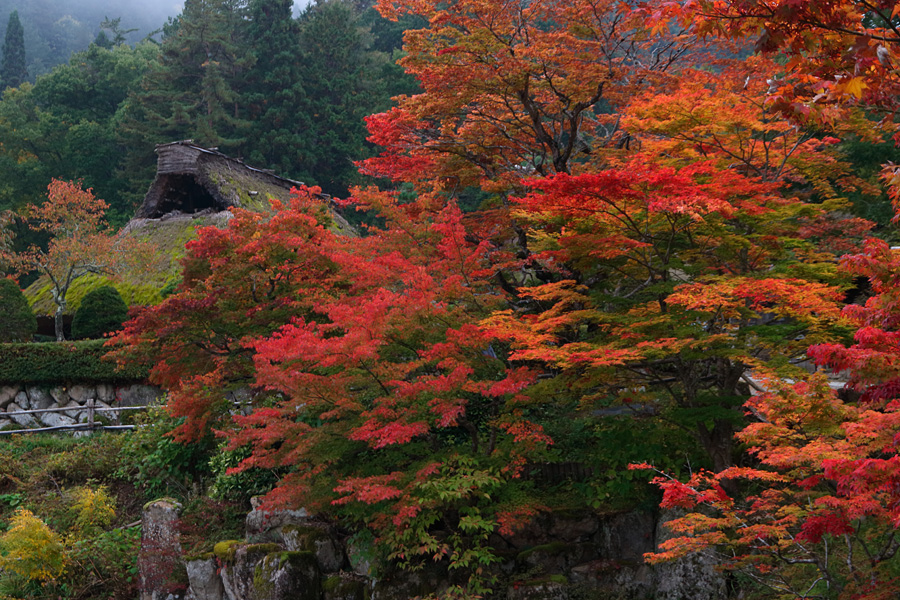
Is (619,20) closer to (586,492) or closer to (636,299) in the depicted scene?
(636,299)

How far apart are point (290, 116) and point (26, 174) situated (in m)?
11.2

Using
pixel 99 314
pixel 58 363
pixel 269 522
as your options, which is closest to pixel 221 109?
pixel 99 314

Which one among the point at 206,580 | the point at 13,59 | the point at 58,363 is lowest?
the point at 206,580

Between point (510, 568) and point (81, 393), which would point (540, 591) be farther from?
point (81, 393)

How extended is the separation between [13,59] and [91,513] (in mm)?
41962

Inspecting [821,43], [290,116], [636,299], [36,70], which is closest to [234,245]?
[636,299]

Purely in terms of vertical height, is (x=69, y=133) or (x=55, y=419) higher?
(x=69, y=133)

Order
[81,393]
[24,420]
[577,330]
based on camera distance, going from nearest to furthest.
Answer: [577,330], [24,420], [81,393]

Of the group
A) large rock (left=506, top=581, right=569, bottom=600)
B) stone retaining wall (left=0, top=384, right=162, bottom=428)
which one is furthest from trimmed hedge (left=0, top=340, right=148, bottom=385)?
large rock (left=506, top=581, right=569, bottom=600)

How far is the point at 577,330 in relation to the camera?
7.16 metres

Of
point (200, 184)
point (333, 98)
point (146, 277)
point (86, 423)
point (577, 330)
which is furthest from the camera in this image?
point (333, 98)

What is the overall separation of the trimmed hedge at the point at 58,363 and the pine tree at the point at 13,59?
114 feet

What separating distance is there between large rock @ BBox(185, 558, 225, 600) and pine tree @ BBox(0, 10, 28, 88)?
4292 cm

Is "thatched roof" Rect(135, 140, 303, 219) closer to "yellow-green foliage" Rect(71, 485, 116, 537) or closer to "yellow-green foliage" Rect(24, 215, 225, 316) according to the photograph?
"yellow-green foliage" Rect(24, 215, 225, 316)
